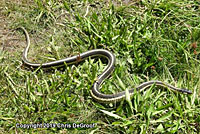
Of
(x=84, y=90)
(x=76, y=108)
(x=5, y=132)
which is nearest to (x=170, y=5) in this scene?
(x=84, y=90)

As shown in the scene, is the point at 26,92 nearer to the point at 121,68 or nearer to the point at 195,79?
the point at 121,68

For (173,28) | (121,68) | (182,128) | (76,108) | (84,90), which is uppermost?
(173,28)

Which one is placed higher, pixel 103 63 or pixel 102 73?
pixel 103 63

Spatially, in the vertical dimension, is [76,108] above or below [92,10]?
below

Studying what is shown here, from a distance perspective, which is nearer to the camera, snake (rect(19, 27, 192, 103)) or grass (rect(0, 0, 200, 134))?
grass (rect(0, 0, 200, 134))

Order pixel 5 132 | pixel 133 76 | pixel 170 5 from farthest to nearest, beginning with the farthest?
pixel 170 5, pixel 133 76, pixel 5 132

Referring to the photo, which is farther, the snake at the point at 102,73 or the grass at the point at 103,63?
the snake at the point at 102,73

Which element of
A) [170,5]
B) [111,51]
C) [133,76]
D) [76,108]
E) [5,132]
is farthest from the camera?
[170,5]

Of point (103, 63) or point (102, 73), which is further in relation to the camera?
point (103, 63)
